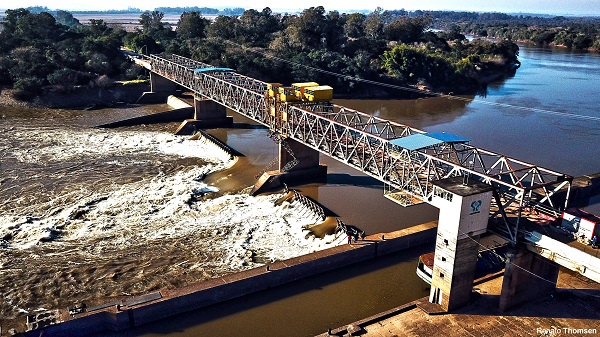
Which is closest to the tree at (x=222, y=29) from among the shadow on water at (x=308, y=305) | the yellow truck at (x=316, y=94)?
the yellow truck at (x=316, y=94)

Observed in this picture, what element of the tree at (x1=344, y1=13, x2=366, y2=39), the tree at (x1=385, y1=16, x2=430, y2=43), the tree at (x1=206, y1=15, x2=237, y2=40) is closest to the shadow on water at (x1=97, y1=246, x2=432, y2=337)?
the tree at (x1=206, y1=15, x2=237, y2=40)

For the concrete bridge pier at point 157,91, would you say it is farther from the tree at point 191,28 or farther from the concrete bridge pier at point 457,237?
the concrete bridge pier at point 457,237

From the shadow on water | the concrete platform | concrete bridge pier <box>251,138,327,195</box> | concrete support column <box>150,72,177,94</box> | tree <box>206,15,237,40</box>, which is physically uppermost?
tree <box>206,15,237,40</box>

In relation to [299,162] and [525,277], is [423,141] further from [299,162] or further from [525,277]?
[299,162]

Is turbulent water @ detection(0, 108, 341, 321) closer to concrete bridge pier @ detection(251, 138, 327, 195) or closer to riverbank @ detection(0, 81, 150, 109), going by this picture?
concrete bridge pier @ detection(251, 138, 327, 195)

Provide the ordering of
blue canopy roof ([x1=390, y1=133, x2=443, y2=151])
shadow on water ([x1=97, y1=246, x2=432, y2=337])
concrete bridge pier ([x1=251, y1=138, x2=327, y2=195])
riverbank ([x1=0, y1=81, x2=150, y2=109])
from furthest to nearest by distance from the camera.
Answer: riverbank ([x1=0, y1=81, x2=150, y2=109]) → concrete bridge pier ([x1=251, y1=138, x2=327, y2=195]) → blue canopy roof ([x1=390, y1=133, x2=443, y2=151]) → shadow on water ([x1=97, y1=246, x2=432, y2=337])

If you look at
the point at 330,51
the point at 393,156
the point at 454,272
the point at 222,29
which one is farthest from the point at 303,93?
the point at 222,29
